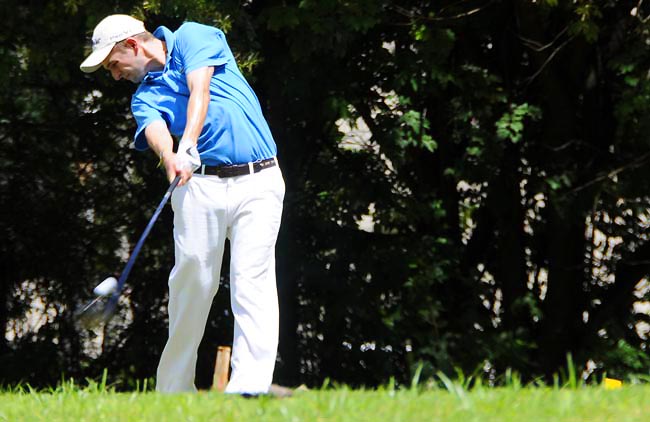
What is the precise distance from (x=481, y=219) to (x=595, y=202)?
5.69ft

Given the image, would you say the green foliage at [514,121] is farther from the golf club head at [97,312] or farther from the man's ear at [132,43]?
the golf club head at [97,312]

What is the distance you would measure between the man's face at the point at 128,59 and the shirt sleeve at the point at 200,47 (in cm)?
20

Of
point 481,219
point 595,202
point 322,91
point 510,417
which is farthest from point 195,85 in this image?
point 481,219

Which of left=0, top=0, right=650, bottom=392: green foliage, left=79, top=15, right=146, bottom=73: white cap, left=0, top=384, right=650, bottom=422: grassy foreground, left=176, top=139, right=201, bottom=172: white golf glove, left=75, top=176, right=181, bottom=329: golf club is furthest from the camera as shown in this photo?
left=0, top=0, right=650, bottom=392: green foliage

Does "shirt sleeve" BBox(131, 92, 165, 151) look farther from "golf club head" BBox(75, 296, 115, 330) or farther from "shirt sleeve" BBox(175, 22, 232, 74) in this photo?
"golf club head" BBox(75, 296, 115, 330)

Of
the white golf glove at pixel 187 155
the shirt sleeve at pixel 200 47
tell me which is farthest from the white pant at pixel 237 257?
the shirt sleeve at pixel 200 47

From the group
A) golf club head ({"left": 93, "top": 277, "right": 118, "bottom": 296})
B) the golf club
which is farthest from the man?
golf club head ({"left": 93, "top": 277, "right": 118, "bottom": 296})

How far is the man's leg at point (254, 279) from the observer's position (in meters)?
5.68

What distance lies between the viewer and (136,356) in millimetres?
11773

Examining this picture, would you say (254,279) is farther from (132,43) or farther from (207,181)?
(132,43)

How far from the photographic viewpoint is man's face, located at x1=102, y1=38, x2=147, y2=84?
595 centimetres

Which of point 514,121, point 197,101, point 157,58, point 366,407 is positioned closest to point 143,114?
point 157,58

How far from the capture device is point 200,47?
5832 millimetres

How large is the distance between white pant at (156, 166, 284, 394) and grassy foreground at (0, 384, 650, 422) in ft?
2.55
